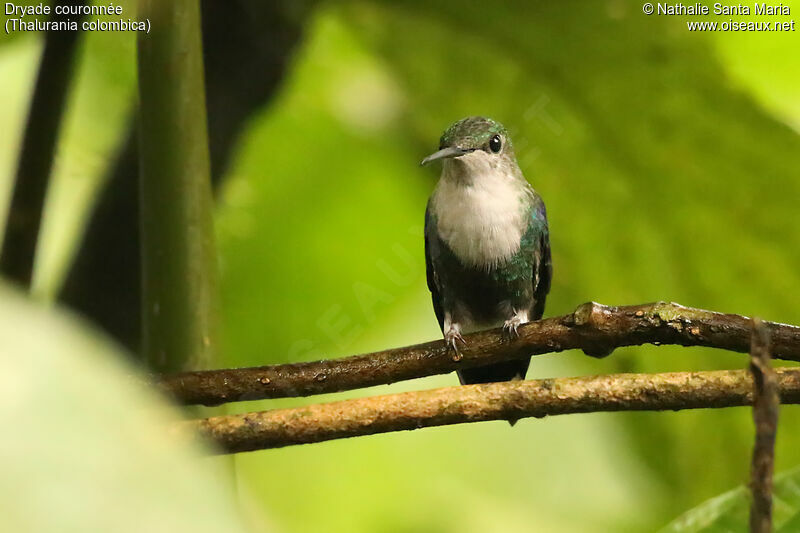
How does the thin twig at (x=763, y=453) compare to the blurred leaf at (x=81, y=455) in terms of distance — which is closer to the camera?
the blurred leaf at (x=81, y=455)

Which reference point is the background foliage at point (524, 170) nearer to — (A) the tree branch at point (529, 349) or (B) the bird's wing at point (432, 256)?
(B) the bird's wing at point (432, 256)

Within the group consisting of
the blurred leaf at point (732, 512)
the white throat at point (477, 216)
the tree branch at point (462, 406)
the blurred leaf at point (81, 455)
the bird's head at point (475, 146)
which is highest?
the bird's head at point (475, 146)

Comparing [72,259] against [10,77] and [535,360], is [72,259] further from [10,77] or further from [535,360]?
[535,360]

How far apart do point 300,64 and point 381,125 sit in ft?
0.81

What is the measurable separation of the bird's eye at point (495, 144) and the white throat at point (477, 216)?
1.1 inches

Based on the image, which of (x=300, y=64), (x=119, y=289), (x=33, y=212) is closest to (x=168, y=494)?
(x=33, y=212)

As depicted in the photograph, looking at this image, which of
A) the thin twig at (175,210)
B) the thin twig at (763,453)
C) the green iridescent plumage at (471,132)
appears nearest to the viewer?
the thin twig at (763,453)

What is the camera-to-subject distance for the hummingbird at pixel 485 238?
2496 millimetres

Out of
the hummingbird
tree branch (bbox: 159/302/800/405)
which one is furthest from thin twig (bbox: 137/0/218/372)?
the hummingbird

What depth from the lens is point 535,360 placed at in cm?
257

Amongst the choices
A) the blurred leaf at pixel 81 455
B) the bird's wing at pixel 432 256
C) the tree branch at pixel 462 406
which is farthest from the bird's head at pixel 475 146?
the blurred leaf at pixel 81 455

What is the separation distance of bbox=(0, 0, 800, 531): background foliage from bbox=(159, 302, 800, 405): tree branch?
0.29m

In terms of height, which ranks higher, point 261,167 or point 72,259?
point 261,167

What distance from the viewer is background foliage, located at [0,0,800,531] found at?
1.68 meters
